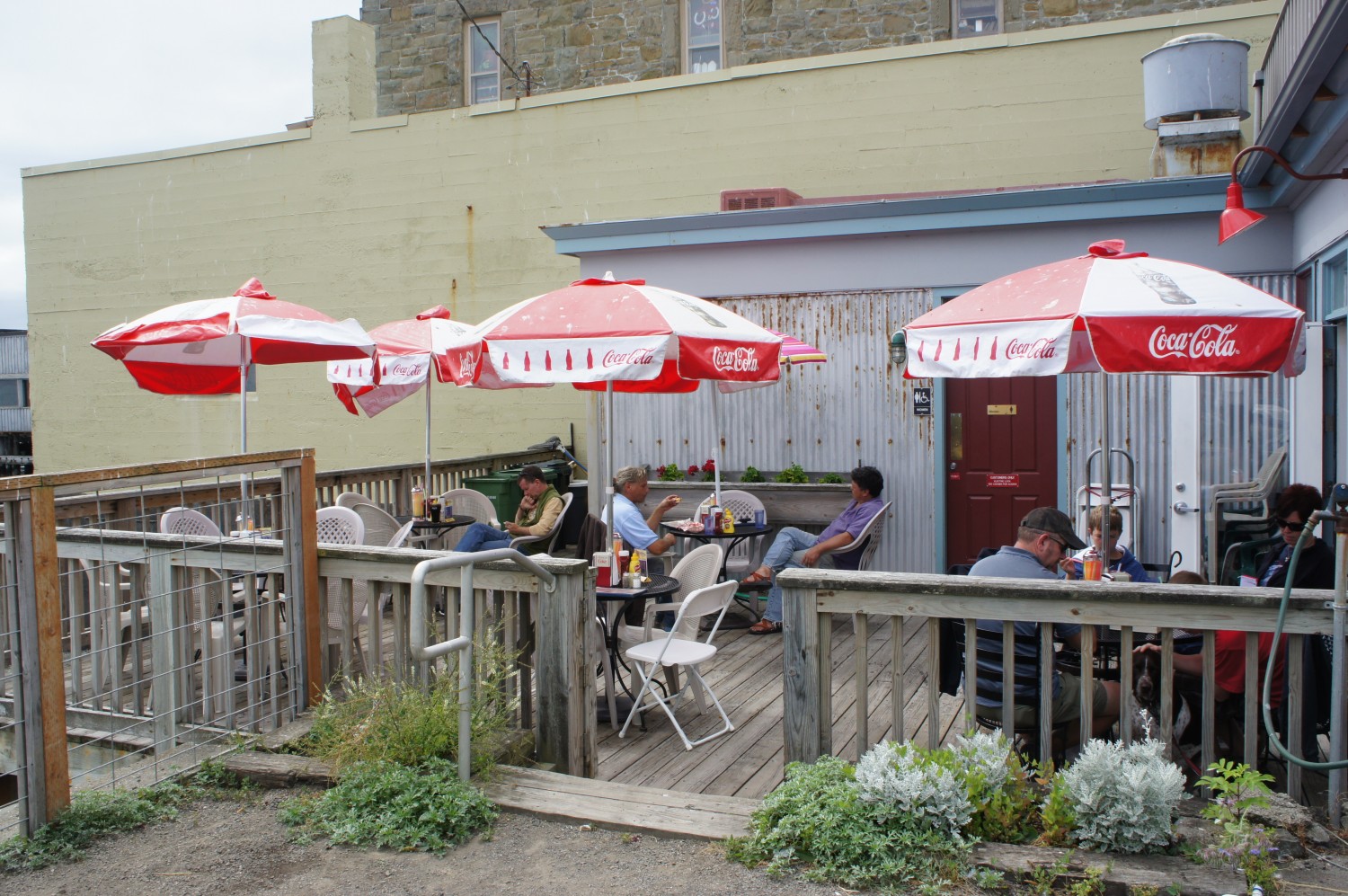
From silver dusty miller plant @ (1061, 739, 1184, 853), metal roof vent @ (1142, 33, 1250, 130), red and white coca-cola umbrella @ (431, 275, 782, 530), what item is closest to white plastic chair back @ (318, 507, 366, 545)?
red and white coca-cola umbrella @ (431, 275, 782, 530)

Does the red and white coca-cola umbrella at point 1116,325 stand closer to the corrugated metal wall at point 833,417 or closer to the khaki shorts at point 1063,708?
the khaki shorts at point 1063,708

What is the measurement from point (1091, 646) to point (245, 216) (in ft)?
46.8

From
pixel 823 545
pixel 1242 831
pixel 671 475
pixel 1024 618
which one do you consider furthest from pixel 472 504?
pixel 1242 831

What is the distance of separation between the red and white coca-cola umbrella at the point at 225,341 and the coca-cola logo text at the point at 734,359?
274cm

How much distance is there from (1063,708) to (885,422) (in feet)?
15.7

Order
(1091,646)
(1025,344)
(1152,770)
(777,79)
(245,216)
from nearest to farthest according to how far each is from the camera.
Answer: (1152,770)
(1091,646)
(1025,344)
(777,79)
(245,216)

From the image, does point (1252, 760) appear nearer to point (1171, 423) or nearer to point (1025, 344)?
point (1025, 344)

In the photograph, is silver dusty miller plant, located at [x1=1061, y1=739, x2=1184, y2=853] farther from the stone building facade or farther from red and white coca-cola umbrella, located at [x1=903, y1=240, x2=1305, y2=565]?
the stone building facade

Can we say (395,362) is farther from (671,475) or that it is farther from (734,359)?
(734,359)

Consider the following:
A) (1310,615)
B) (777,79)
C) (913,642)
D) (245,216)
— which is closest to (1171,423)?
(913,642)

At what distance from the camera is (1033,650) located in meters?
3.95

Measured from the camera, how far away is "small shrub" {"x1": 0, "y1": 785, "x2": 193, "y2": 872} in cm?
333

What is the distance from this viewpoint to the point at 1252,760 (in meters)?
3.36

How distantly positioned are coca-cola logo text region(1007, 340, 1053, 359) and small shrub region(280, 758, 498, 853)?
2.79 metres
